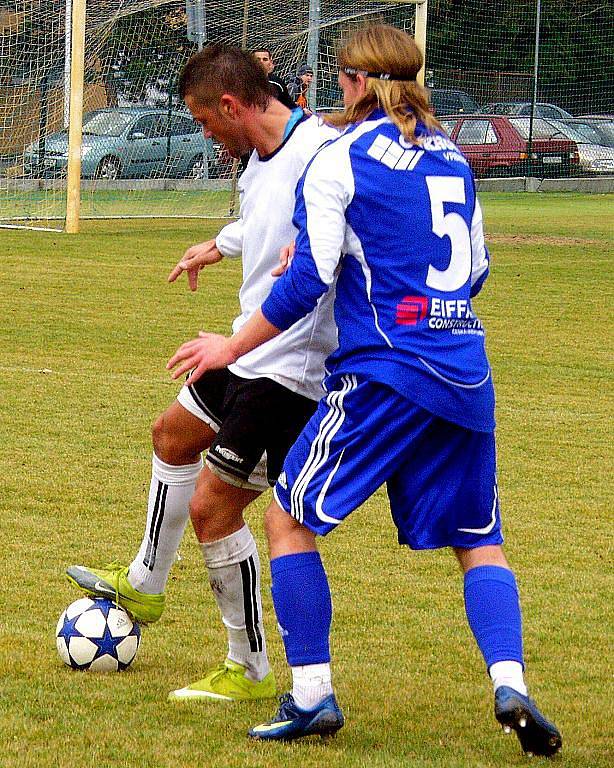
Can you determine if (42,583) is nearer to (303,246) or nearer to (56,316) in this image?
(303,246)

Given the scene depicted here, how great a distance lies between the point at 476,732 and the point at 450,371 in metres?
1.03


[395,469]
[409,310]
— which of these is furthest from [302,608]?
[409,310]

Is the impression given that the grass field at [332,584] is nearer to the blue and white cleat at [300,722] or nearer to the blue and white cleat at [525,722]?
the blue and white cleat at [300,722]

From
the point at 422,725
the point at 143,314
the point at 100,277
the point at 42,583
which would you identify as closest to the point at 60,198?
the point at 100,277

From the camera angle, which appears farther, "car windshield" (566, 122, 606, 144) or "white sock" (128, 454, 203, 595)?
"car windshield" (566, 122, 606, 144)

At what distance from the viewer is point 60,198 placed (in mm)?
22641

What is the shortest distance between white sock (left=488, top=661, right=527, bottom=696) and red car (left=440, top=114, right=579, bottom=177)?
25860mm

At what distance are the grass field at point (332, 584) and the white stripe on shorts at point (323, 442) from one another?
2.15 ft

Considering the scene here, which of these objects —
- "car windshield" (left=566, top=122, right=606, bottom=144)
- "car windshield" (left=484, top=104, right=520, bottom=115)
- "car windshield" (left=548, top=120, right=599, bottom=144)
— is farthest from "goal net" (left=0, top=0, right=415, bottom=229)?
"car windshield" (left=566, top=122, right=606, bottom=144)

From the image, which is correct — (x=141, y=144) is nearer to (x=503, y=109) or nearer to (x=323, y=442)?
(x=503, y=109)

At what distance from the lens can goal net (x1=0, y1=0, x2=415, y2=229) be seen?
67.1ft

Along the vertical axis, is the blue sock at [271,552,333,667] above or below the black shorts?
below

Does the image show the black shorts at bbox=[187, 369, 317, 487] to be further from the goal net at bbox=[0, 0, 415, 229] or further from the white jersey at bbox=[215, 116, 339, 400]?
the goal net at bbox=[0, 0, 415, 229]

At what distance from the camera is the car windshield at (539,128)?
3048 centimetres
